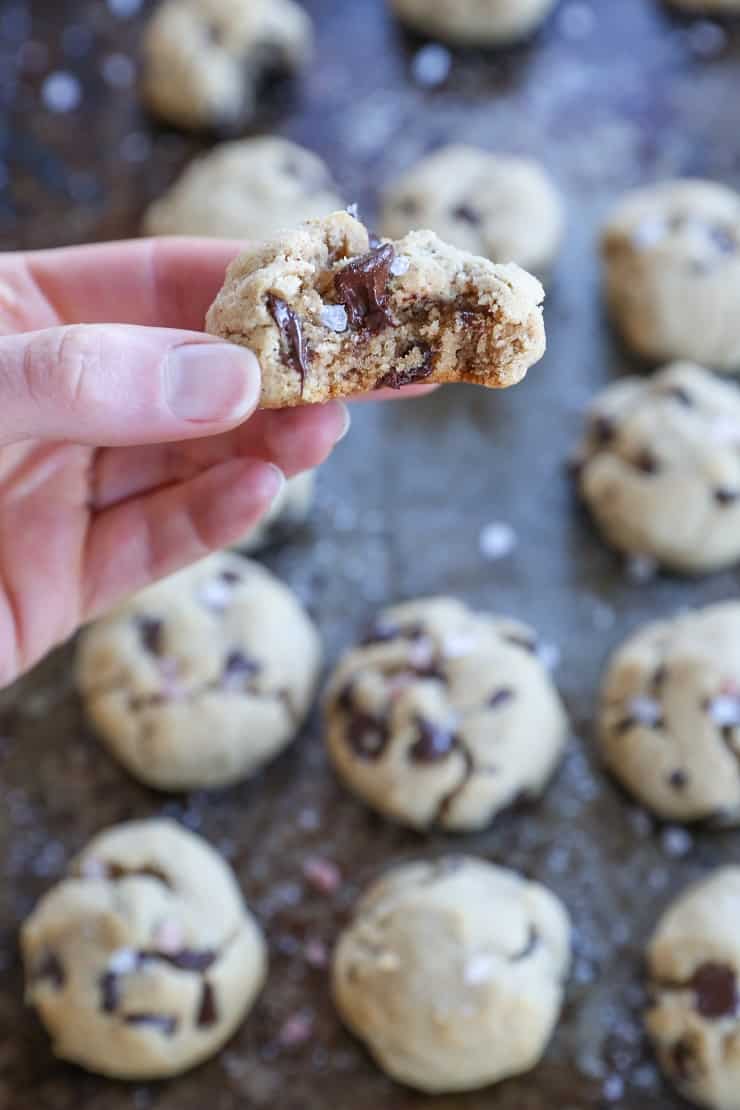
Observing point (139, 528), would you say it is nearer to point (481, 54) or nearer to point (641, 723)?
point (641, 723)

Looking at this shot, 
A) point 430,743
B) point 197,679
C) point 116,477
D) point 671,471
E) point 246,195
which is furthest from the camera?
point 246,195

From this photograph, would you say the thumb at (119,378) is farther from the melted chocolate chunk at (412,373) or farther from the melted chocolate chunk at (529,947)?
the melted chocolate chunk at (529,947)

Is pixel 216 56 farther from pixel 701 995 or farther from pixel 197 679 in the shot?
pixel 701 995

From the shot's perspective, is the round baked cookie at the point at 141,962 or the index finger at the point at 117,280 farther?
the round baked cookie at the point at 141,962

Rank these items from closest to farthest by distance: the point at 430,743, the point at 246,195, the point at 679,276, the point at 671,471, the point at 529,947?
the point at 529,947, the point at 430,743, the point at 671,471, the point at 679,276, the point at 246,195

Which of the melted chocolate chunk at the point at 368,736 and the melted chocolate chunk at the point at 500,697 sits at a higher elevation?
the melted chocolate chunk at the point at 500,697

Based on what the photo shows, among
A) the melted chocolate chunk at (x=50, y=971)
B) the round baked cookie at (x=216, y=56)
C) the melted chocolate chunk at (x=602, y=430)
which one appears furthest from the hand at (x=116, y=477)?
the round baked cookie at (x=216, y=56)

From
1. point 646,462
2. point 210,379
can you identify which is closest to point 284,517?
point 646,462
